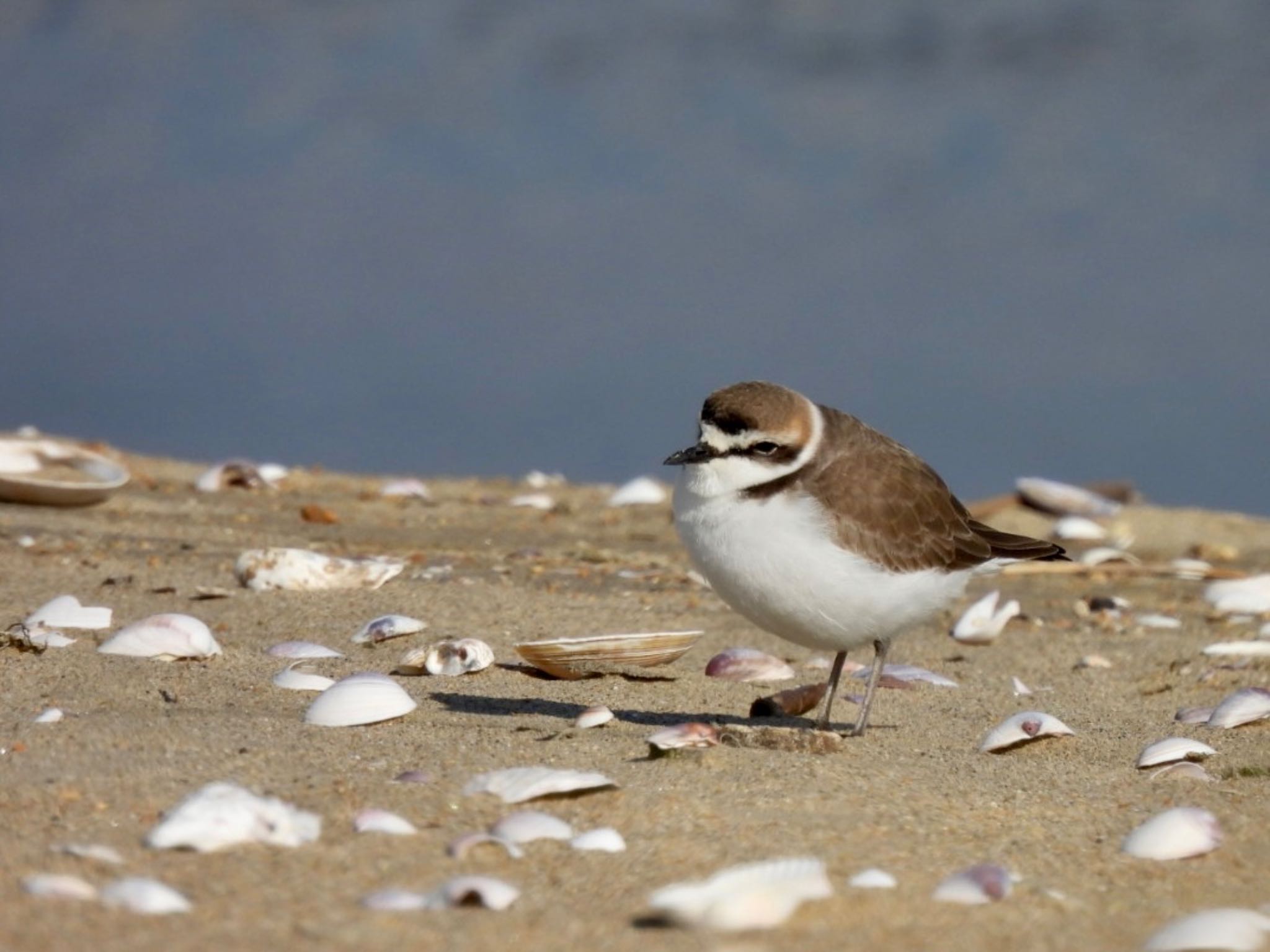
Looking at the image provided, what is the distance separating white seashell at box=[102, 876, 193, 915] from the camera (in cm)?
289

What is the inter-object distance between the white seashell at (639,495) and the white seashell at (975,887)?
284 inches

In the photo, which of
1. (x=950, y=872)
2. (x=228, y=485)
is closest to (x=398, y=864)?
(x=950, y=872)

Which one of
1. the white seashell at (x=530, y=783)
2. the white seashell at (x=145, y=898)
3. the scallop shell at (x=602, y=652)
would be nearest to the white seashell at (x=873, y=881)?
the white seashell at (x=530, y=783)

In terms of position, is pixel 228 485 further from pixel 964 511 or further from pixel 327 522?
pixel 964 511

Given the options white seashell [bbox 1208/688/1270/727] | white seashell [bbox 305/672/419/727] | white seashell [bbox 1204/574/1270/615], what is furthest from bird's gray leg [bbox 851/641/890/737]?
white seashell [bbox 1204/574/1270/615]

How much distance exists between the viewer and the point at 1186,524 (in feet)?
36.0

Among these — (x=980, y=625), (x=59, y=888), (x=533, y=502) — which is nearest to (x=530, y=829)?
(x=59, y=888)

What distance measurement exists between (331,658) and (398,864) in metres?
2.46

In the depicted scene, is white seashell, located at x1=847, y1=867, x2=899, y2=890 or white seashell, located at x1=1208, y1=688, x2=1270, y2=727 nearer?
white seashell, located at x1=847, y1=867, x2=899, y2=890

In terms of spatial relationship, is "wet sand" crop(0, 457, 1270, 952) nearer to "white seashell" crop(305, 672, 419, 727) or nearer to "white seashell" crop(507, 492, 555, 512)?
"white seashell" crop(305, 672, 419, 727)

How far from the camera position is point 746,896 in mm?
2953

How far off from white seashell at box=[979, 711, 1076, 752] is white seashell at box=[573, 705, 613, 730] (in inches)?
43.5

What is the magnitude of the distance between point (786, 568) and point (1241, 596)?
406 cm

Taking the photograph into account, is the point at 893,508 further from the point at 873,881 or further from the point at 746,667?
the point at 873,881
